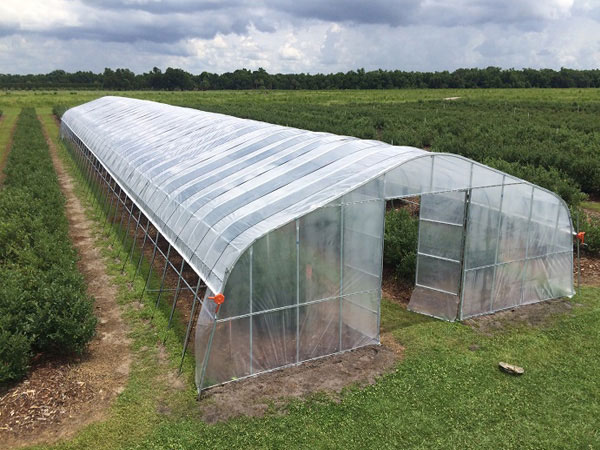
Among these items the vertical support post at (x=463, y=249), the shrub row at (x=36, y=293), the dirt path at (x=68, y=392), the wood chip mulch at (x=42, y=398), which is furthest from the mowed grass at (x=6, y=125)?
the vertical support post at (x=463, y=249)

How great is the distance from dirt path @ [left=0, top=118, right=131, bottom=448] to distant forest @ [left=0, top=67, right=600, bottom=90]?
131 metres

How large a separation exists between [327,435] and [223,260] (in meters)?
3.52

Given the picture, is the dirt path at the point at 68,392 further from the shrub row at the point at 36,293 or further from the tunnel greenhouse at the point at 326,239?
the tunnel greenhouse at the point at 326,239

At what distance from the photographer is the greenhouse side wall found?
8.93 meters

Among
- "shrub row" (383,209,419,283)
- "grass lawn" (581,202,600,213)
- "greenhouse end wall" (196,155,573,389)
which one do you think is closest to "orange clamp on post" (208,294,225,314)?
"greenhouse end wall" (196,155,573,389)

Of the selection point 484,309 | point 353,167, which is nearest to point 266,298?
point 353,167

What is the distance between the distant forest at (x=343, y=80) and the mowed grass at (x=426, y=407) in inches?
5093

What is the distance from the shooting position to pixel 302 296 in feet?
31.5

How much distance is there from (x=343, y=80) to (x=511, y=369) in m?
134

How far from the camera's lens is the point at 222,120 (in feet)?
65.7

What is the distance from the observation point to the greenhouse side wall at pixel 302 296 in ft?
29.3

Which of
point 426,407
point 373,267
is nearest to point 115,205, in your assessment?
point 373,267

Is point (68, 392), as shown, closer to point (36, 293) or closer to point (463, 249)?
point (36, 293)

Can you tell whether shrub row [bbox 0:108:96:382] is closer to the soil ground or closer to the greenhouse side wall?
the greenhouse side wall
